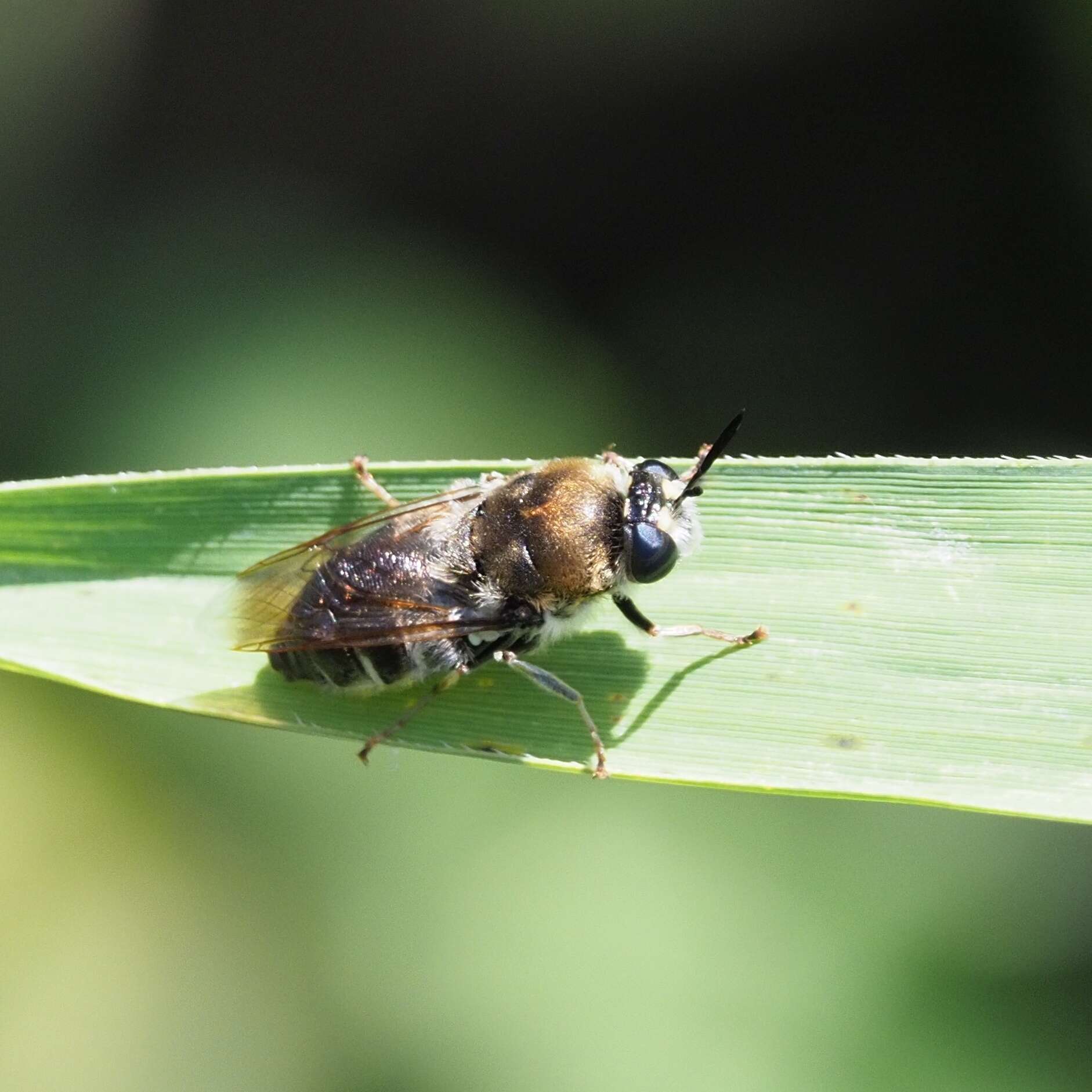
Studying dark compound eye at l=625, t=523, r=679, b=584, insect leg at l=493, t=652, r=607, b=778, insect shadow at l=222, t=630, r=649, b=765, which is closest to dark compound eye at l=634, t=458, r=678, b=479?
dark compound eye at l=625, t=523, r=679, b=584

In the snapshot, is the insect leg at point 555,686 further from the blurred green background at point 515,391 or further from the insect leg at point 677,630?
the blurred green background at point 515,391

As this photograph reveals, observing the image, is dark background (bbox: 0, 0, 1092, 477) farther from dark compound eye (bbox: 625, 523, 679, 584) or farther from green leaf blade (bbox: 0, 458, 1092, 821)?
dark compound eye (bbox: 625, 523, 679, 584)

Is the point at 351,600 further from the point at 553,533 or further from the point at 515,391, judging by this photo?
the point at 515,391

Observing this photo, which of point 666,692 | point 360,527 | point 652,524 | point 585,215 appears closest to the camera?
point 666,692

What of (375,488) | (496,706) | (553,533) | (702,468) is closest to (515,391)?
(375,488)

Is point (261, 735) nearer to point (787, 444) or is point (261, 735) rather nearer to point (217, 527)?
point (217, 527)

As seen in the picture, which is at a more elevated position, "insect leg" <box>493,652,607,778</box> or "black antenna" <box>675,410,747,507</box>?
"black antenna" <box>675,410,747,507</box>

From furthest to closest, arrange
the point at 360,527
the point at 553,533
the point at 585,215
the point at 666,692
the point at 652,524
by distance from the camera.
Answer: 1. the point at 585,215
2. the point at 360,527
3. the point at 553,533
4. the point at 652,524
5. the point at 666,692
